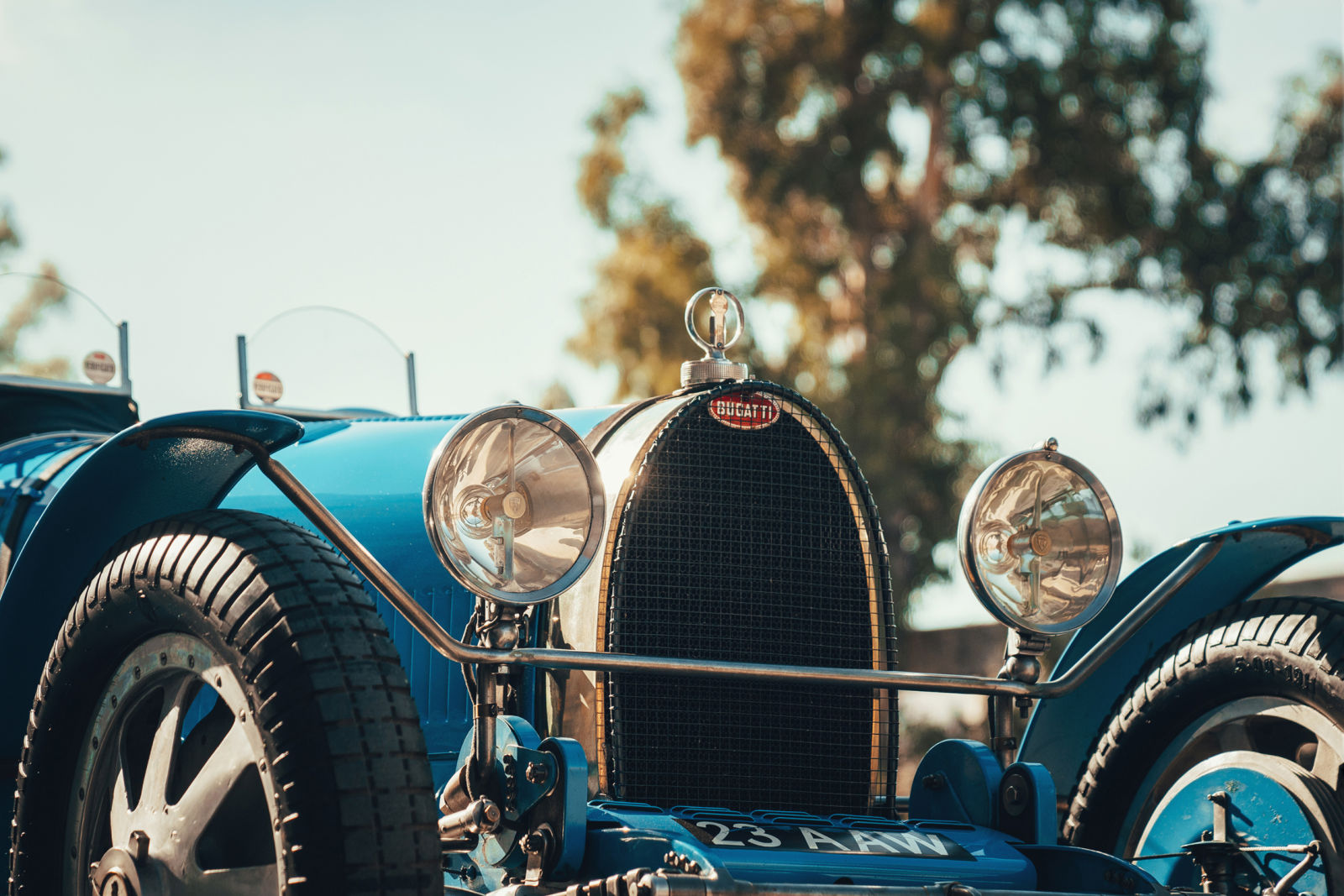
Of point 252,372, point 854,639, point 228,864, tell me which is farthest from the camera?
point 252,372

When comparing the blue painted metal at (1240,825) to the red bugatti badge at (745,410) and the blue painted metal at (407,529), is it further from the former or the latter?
the blue painted metal at (407,529)

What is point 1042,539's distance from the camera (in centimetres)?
287

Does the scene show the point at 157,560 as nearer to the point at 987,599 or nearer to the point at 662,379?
the point at 987,599

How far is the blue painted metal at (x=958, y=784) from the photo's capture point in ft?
9.52

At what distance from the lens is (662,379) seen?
52.5 feet

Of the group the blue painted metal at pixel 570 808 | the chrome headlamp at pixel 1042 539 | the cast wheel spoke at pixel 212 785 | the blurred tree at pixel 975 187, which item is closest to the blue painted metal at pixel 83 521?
the cast wheel spoke at pixel 212 785

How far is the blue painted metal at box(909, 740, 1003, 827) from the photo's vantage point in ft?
9.52

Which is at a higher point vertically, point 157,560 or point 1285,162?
point 1285,162

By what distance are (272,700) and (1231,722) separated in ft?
7.00

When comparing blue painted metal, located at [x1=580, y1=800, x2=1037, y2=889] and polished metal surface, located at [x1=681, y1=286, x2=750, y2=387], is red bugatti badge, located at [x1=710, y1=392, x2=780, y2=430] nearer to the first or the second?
polished metal surface, located at [x1=681, y1=286, x2=750, y2=387]

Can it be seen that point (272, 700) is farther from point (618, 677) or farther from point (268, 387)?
point (268, 387)

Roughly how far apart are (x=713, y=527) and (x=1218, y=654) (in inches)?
47.5

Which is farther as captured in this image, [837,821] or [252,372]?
[252,372]

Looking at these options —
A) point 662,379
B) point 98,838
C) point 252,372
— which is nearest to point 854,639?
point 98,838
